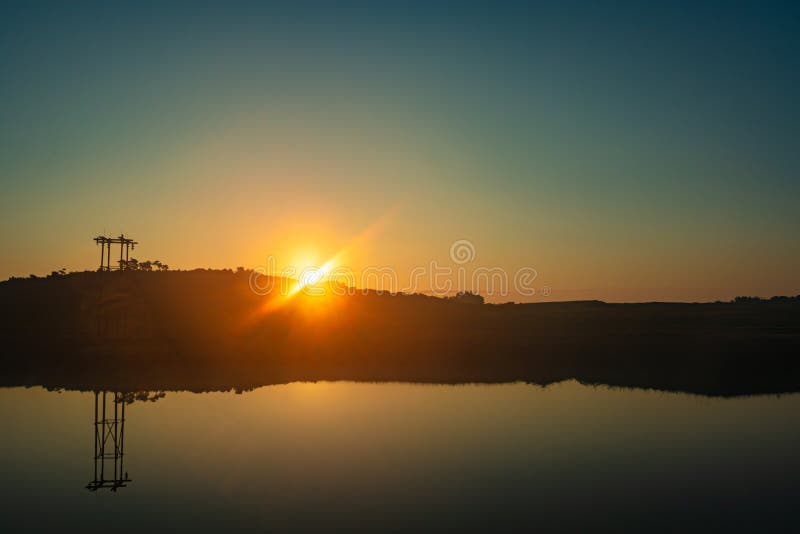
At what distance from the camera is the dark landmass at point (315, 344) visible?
128ft

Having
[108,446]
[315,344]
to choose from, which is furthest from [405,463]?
[315,344]

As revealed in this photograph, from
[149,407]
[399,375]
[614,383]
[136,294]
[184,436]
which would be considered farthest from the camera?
[136,294]

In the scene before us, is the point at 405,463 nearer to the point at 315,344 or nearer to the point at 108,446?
the point at 108,446

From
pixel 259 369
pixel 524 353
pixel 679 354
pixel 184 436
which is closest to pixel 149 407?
pixel 184 436

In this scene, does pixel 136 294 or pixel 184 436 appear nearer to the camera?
pixel 184 436

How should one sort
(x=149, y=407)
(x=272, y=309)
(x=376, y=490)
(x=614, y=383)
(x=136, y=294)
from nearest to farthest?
1. (x=376, y=490)
2. (x=149, y=407)
3. (x=614, y=383)
4. (x=136, y=294)
5. (x=272, y=309)

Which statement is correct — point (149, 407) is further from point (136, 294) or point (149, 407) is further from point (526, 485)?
point (136, 294)

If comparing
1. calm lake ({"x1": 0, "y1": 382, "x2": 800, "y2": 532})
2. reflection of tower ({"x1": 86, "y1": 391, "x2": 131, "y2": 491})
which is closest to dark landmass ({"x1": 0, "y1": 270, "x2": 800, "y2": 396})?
reflection of tower ({"x1": 86, "y1": 391, "x2": 131, "y2": 491})

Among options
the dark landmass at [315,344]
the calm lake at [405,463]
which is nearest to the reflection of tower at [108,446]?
the calm lake at [405,463]

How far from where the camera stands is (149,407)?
28969mm

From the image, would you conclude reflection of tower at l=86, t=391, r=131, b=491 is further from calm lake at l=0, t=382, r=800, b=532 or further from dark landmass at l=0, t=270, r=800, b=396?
dark landmass at l=0, t=270, r=800, b=396

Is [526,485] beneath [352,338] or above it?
beneath

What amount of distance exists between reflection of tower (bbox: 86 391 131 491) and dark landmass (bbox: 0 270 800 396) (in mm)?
5417

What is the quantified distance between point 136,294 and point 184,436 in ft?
111
